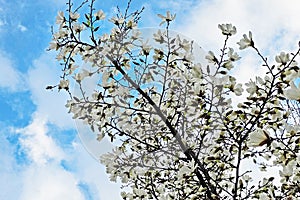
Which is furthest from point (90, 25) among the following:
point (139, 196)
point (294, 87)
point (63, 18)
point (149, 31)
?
point (294, 87)

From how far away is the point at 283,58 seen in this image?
202 centimetres

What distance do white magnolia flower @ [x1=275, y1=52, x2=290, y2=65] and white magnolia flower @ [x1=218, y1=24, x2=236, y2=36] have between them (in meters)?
0.33

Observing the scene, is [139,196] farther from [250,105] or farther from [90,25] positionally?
[90,25]

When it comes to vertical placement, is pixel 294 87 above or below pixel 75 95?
below

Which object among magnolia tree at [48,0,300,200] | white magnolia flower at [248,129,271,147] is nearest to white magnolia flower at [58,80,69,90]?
magnolia tree at [48,0,300,200]

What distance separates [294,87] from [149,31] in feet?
5.24

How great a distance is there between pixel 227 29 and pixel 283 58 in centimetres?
39

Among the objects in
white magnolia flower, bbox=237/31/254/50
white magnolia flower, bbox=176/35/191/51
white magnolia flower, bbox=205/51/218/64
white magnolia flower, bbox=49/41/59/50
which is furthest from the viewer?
white magnolia flower, bbox=49/41/59/50

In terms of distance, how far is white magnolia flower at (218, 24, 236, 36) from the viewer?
86.4 inches

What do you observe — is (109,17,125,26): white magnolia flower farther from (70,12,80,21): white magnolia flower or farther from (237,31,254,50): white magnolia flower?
(237,31,254,50): white magnolia flower

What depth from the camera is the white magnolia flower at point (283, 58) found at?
2.02m

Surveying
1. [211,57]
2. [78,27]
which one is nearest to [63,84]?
[78,27]

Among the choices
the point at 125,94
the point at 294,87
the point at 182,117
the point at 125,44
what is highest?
the point at 125,44

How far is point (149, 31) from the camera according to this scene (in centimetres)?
248
